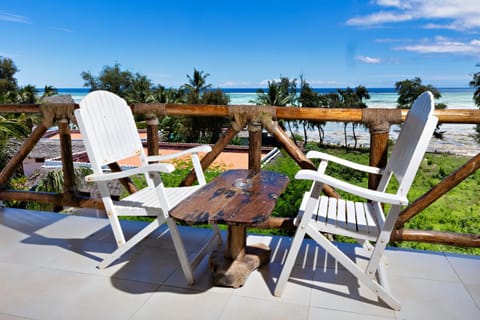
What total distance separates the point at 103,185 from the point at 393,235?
1719 millimetres

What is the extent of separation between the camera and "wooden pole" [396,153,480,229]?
1.96 metres

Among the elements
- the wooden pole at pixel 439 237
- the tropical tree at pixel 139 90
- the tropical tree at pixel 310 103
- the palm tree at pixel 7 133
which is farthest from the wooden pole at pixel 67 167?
the tropical tree at pixel 310 103

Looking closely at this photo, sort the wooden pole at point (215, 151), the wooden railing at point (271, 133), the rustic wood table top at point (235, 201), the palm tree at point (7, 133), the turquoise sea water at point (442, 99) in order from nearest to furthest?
the rustic wood table top at point (235, 201) → the wooden railing at point (271, 133) → the wooden pole at point (215, 151) → the palm tree at point (7, 133) → the turquoise sea water at point (442, 99)

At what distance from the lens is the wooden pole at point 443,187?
1.96 m

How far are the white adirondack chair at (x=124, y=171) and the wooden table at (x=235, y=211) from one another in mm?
178

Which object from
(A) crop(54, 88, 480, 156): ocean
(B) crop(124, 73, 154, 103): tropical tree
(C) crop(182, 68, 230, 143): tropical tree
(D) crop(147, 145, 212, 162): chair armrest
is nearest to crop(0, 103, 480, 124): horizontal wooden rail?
(D) crop(147, 145, 212, 162): chair armrest

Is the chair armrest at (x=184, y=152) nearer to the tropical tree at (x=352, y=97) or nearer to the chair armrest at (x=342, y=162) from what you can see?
the chair armrest at (x=342, y=162)

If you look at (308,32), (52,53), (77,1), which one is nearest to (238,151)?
(77,1)

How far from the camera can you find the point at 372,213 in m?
1.93

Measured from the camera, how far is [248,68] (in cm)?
4875

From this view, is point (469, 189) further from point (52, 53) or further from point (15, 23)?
point (52, 53)

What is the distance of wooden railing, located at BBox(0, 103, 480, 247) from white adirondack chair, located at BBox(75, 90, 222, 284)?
0.29m

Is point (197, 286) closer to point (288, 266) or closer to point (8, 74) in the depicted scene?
point (288, 266)

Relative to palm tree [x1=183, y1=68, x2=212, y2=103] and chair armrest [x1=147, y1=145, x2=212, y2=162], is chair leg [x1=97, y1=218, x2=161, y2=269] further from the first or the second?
palm tree [x1=183, y1=68, x2=212, y2=103]
